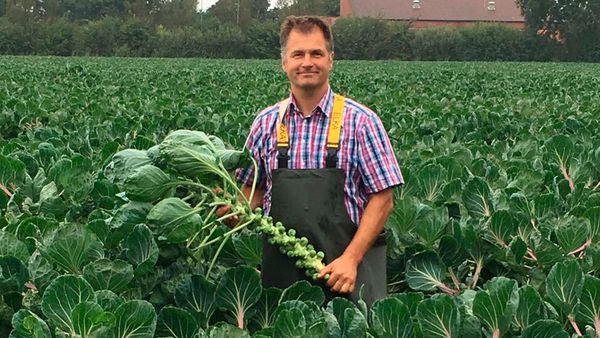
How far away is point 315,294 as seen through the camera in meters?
2.51

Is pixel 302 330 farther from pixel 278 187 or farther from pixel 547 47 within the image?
pixel 547 47

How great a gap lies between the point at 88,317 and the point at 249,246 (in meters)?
1.02

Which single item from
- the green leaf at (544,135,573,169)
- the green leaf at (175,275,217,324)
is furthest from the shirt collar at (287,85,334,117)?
the green leaf at (544,135,573,169)

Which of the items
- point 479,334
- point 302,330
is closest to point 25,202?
point 302,330

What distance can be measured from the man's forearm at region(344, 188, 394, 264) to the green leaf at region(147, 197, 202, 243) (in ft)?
1.85

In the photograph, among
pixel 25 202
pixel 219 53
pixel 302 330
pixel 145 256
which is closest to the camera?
pixel 302 330

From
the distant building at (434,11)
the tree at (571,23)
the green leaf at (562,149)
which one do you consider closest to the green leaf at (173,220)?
the green leaf at (562,149)

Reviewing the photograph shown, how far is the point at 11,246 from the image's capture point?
2.53m

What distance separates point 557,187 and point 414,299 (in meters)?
1.79

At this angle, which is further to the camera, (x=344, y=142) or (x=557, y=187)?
(x=557, y=187)

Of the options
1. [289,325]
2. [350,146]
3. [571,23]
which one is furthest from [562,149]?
[571,23]

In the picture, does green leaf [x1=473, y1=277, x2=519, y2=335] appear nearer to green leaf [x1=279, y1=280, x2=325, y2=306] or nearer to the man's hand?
green leaf [x1=279, y1=280, x2=325, y2=306]

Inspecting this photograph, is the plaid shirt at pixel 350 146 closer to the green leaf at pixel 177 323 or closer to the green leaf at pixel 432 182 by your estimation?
the green leaf at pixel 177 323

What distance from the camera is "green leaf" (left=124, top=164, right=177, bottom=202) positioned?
8.13ft
